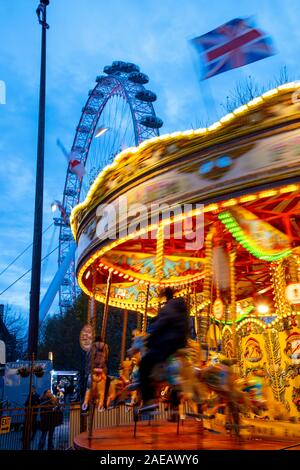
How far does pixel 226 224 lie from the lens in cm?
809

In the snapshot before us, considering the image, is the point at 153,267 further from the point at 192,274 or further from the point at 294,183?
the point at 294,183

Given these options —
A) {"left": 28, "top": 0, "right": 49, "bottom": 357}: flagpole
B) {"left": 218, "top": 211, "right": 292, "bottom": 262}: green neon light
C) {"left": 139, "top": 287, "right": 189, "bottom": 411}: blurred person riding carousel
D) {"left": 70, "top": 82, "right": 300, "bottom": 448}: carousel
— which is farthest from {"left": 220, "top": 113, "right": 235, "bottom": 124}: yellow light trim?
{"left": 28, "top": 0, "right": 49, "bottom": 357}: flagpole

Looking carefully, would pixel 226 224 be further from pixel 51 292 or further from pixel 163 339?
pixel 51 292

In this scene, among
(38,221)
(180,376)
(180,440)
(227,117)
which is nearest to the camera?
(180,376)

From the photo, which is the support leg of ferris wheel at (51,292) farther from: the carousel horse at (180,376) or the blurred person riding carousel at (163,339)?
the carousel horse at (180,376)

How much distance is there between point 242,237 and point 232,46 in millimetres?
3344

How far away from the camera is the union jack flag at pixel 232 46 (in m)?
6.39

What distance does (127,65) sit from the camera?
35.2 meters

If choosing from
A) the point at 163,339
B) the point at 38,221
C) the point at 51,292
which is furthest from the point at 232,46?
the point at 51,292

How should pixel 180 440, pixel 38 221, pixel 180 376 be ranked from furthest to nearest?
pixel 38 221
pixel 180 440
pixel 180 376

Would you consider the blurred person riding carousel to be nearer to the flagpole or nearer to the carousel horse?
the carousel horse

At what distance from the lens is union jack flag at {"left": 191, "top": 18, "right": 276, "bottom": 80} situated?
6395mm

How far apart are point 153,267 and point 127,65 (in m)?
26.9

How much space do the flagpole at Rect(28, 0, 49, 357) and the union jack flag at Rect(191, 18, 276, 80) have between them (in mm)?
7406
